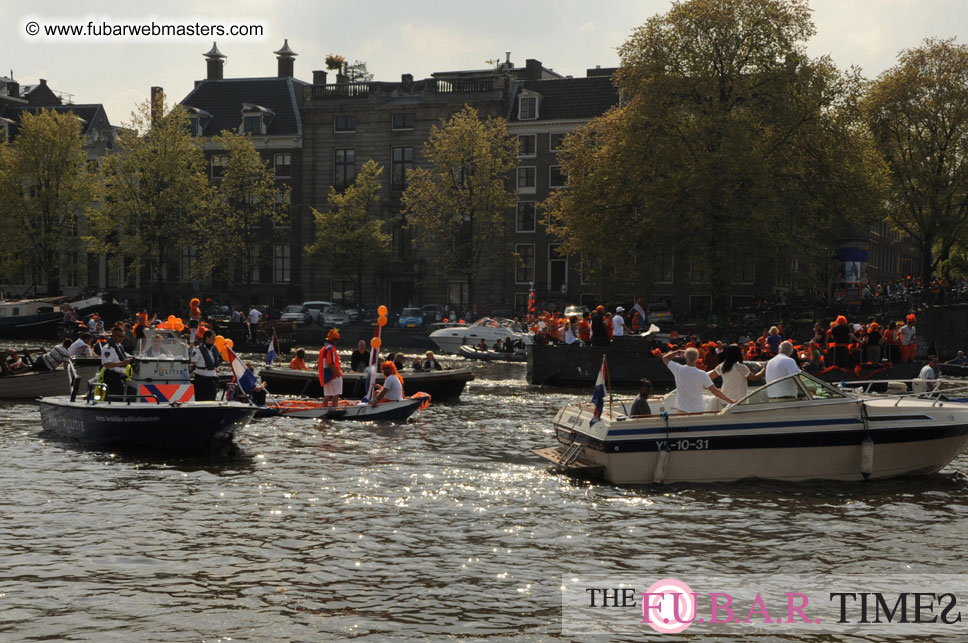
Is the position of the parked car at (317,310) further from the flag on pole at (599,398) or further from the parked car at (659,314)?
the flag on pole at (599,398)

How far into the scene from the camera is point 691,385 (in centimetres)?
1780

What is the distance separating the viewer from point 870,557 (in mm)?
13812

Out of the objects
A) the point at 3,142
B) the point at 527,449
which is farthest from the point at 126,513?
the point at 3,142

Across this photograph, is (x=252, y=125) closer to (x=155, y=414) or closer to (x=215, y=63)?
(x=215, y=63)

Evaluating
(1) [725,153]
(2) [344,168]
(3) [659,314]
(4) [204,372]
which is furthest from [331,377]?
(2) [344,168]

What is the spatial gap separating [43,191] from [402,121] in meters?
24.5

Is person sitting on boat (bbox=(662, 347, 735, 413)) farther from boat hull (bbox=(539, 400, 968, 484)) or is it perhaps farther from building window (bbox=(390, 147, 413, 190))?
building window (bbox=(390, 147, 413, 190))

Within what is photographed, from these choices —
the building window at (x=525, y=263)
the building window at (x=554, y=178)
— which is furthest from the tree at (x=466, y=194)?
the building window at (x=554, y=178)

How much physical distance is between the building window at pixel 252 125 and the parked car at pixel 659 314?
34460mm

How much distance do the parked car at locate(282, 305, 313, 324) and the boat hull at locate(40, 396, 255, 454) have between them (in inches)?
1712

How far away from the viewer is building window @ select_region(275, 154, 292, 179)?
267 feet

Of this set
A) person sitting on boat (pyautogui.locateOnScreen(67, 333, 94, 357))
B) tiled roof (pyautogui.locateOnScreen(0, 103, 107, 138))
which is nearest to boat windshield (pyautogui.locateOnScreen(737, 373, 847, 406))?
person sitting on boat (pyautogui.locateOnScreen(67, 333, 94, 357))

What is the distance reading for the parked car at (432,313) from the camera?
6694 cm

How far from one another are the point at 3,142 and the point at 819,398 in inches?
2969
